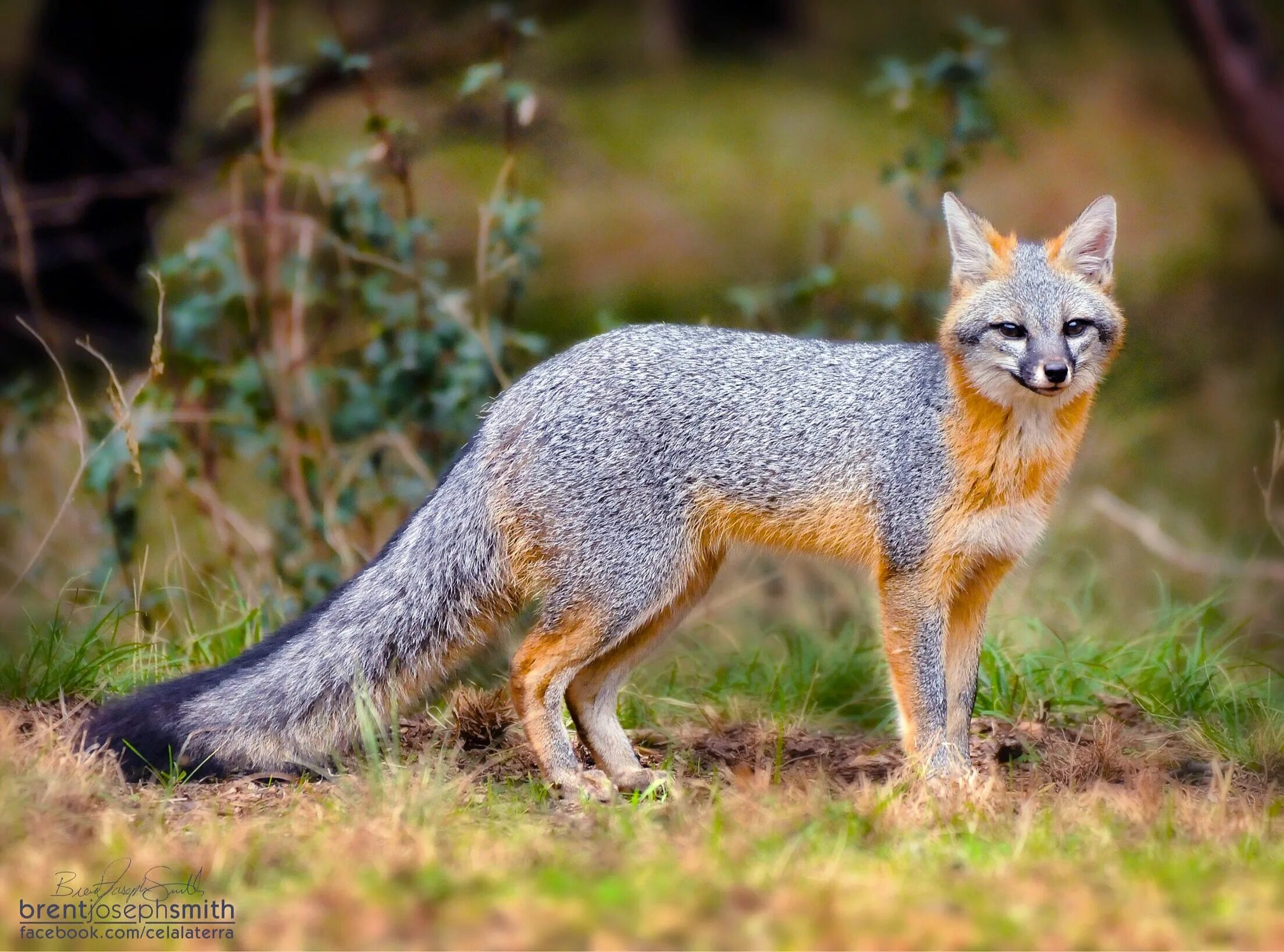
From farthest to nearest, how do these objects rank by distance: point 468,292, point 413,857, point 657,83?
point 657,83, point 468,292, point 413,857

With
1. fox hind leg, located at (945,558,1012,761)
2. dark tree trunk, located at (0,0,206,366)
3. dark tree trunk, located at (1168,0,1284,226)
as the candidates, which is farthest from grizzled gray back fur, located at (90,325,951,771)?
dark tree trunk, located at (0,0,206,366)

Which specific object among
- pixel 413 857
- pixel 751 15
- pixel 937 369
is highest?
pixel 751 15

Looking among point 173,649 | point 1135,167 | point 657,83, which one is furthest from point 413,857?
point 657,83

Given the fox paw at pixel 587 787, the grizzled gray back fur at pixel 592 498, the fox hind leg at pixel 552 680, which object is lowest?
the fox paw at pixel 587 787

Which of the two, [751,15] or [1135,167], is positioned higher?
[751,15]

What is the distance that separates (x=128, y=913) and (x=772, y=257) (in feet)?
31.8

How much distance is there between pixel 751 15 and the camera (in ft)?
59.5

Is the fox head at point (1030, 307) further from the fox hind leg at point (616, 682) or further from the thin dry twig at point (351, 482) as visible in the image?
the thin dry twig at point (351, 482)

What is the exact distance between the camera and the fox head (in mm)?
4012

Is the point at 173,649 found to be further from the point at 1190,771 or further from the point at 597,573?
the point at 1190,771

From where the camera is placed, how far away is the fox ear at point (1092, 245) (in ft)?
13.7

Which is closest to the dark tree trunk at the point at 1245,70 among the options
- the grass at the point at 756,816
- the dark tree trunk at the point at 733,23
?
the grass at the point at 756,816
